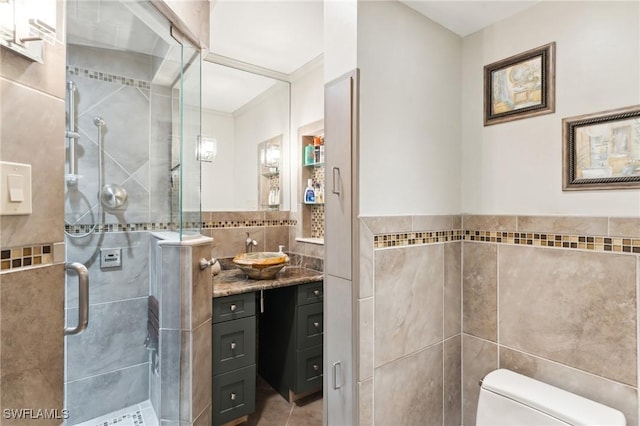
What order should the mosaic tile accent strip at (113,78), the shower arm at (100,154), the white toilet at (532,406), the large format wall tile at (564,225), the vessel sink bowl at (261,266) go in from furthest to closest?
the vessel sink bowl at (261,266)
the shower arm at (100,154)
the mosaic tile accent strip at (113,78)
the large format wall tile at (564,225)
the white toilet at (532,406)

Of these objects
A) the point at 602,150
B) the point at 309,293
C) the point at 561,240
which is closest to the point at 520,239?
the point at 561,240

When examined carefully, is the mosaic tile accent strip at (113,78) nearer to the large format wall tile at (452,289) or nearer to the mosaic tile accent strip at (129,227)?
the mosaic tile accent strip at (129,227)

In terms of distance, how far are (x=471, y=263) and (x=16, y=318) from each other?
195 cm

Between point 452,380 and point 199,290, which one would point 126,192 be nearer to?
point 199,290

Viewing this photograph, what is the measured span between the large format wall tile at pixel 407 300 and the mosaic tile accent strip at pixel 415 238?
0.10 feet

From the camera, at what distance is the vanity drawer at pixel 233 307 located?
A: 1.92m

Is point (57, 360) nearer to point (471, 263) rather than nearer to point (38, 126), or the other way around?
point (38, 126)

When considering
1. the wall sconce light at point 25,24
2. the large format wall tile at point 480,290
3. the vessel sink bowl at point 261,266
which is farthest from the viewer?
the vessel sink bowl at point 261,266

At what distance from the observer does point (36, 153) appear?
0.91 meters

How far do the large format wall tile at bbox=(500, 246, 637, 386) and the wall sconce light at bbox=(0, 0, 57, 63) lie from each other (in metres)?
2.02

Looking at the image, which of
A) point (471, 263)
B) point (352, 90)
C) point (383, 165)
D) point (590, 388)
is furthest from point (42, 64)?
point (590, 388)

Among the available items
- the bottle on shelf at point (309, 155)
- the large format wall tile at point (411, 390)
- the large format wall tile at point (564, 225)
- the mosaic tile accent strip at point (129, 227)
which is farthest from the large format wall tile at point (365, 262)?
the bottle on shelf at point (309, 155)

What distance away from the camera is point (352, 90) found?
140cm

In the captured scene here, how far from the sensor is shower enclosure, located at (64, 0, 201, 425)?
1.77 meters
